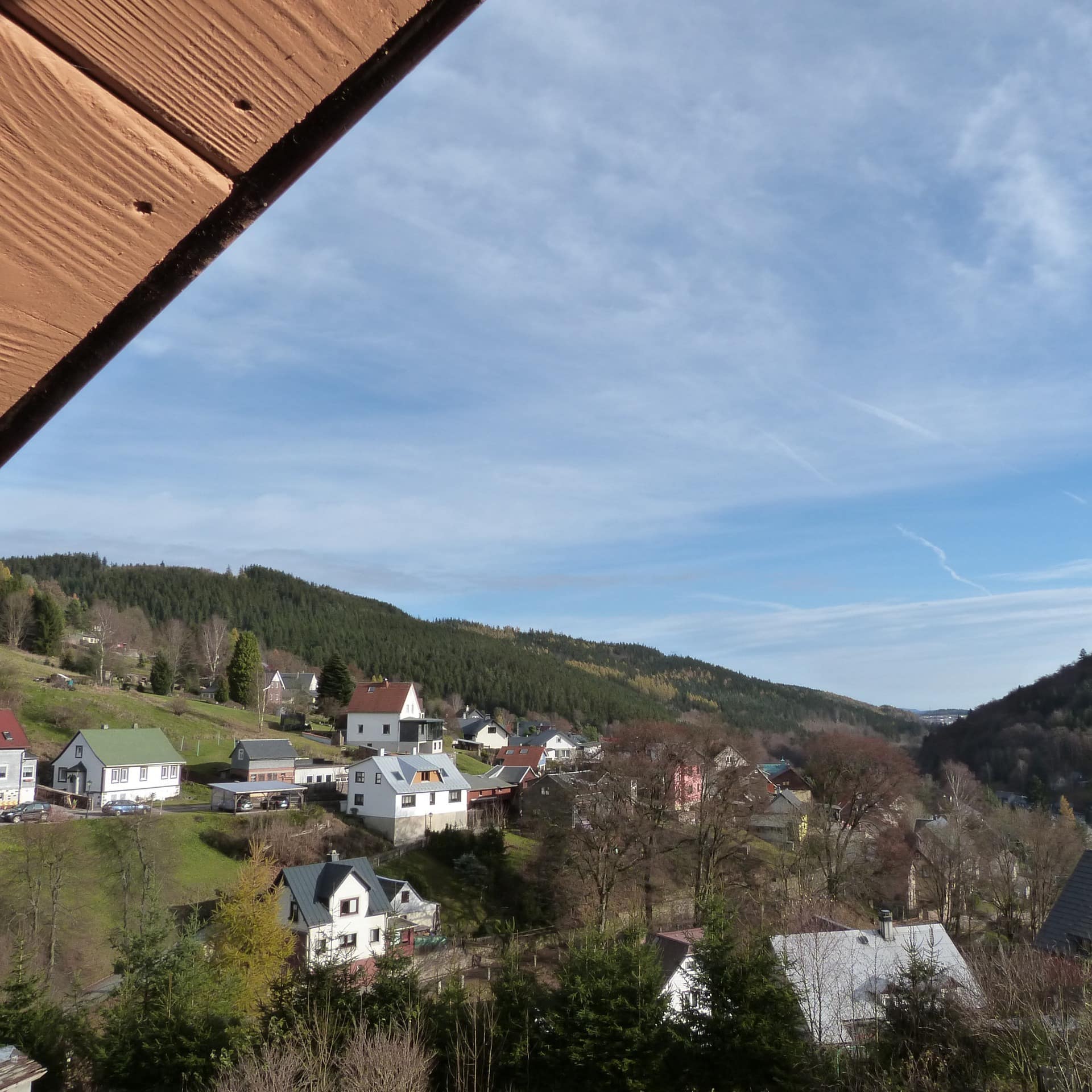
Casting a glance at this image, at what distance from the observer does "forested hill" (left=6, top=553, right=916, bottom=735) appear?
97.2 m

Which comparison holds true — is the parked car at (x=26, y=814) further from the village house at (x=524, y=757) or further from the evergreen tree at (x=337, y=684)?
the evergreen tree at (x=337, y=684)

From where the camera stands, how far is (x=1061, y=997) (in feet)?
39.7

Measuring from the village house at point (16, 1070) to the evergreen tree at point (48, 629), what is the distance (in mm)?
54693

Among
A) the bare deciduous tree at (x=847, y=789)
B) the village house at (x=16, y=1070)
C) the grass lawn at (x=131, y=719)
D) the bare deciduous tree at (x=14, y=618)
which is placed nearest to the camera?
the village house at (x=16, y=1070)

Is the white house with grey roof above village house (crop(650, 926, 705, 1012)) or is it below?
above

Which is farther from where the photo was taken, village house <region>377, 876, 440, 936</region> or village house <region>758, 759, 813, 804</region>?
village house <region>758, 759, 813, 804</region>

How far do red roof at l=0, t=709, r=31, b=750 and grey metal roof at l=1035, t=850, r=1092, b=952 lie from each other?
121 ft

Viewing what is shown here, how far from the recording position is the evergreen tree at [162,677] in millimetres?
55656

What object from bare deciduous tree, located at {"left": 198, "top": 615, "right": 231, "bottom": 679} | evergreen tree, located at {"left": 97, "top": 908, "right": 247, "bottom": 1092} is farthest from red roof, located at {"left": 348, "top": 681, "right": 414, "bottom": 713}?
evergreen tree, located at {"left": 97, "top": 908, "right": 247, "bottom": 1092}

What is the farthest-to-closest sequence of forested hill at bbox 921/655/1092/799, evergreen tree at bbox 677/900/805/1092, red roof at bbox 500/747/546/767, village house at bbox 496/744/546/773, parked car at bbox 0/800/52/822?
forested hill at bbox 921/655/1092/799, red roof at bbox 500/747/546/767, village house at bbox 496/744/546/773, parked car at bbox 0/800/52/822, evergreen tree at bbox 677/900/805/1092

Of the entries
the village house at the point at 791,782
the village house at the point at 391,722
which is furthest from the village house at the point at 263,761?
the village house at the point at 791,782

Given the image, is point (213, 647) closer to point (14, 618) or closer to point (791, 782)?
point (14, 618)

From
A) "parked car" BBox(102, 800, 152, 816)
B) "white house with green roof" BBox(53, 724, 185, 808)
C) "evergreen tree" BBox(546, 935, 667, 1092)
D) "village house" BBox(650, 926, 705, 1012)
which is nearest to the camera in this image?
"evergreen tree" BBox(546, 935, 667, 1092)

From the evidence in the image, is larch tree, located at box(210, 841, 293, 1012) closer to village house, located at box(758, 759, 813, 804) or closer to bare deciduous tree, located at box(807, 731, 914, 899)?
bare deciduous tree, located at box(807, 731, 914, 899)
